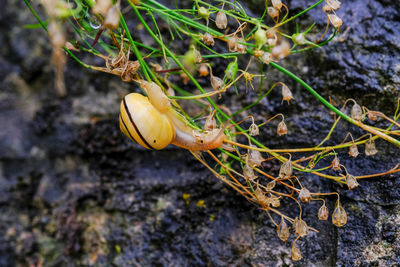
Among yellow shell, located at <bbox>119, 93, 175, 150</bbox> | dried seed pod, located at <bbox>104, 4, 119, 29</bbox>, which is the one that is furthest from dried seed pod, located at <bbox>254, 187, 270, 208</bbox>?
dried seed pod, located at <bbox>104, 4, 119, 29</bbox>

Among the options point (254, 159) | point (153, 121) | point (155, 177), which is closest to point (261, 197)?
point (254, 159)

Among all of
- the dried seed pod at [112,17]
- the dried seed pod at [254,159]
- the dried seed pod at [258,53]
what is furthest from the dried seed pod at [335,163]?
the dried seed pod at [112,17]

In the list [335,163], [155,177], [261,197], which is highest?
[335,163]

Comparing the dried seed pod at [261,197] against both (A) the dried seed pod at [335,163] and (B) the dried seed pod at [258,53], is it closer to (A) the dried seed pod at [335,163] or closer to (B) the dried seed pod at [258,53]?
(A) the dried seed pod at [335,163]

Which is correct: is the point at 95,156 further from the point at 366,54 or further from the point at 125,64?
the point at 366,54

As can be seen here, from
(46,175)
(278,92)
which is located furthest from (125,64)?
(46,175)

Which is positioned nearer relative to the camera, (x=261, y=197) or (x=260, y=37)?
(x=260, y=37)

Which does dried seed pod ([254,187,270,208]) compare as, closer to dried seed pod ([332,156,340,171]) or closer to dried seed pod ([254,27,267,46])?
dried seed pod ([332,156,340,171])

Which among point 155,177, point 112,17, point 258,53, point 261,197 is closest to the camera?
point 112,17

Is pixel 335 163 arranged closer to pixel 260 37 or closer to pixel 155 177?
pixel 260 37
